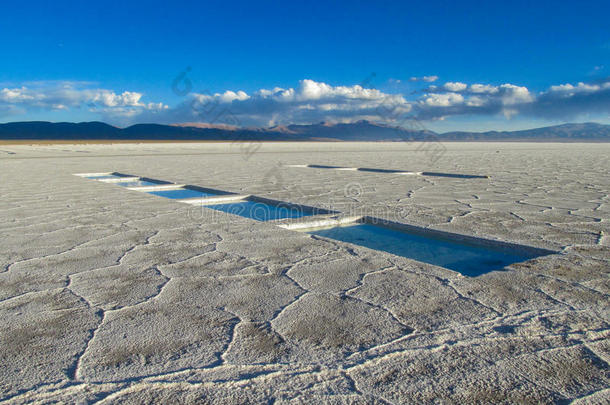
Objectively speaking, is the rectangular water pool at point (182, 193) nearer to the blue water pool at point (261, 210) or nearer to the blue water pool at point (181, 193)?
the blue water pool at point (181, 193)

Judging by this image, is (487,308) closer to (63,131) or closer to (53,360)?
(53,360)

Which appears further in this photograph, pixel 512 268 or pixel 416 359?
pixel 512 268

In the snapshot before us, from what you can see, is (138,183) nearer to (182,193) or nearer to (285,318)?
(182,193)

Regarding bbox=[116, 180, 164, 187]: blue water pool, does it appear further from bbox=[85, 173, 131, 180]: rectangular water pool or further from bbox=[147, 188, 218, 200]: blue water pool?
bbox=[85, 173, 131, 180]: rectangular water pool

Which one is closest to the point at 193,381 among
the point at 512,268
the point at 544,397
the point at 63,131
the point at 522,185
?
the point at 544,397

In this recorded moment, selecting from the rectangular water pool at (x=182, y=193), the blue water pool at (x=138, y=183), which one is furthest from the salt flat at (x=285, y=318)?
the blue water pool at (x=138, y=183)

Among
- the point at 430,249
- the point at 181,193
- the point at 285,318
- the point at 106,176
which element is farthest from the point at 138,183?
the point at 285,318

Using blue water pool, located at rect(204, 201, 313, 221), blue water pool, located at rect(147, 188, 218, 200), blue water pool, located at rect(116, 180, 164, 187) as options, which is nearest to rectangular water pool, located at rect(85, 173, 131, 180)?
blue water pool, located at rect(116, 180, 164, 187)
